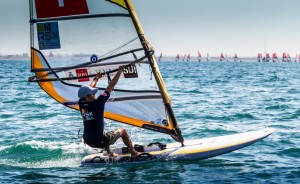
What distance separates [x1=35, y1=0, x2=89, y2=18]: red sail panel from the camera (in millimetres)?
9461

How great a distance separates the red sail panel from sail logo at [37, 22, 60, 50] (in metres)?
0.20

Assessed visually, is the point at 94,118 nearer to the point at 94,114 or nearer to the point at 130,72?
the point at 94,114

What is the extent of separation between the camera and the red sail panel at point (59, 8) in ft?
31.0

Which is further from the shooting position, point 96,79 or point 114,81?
point 96,79

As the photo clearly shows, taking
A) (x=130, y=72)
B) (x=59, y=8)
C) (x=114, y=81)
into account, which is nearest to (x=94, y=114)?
(x=114, y=81)

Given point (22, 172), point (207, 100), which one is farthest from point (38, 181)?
point (207, 100)

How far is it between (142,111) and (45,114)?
9711 mm

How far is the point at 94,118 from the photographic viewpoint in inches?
352

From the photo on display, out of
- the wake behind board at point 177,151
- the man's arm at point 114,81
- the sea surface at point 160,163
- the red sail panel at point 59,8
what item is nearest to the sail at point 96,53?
the red sail panel at point 59,8

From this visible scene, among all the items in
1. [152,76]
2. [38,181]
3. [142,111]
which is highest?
[152,76]

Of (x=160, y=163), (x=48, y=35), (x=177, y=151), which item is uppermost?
(x=48, y=35)

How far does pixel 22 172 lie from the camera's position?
30.8 feet

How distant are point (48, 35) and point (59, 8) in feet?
1.94

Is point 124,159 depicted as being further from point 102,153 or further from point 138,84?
point 138,84
